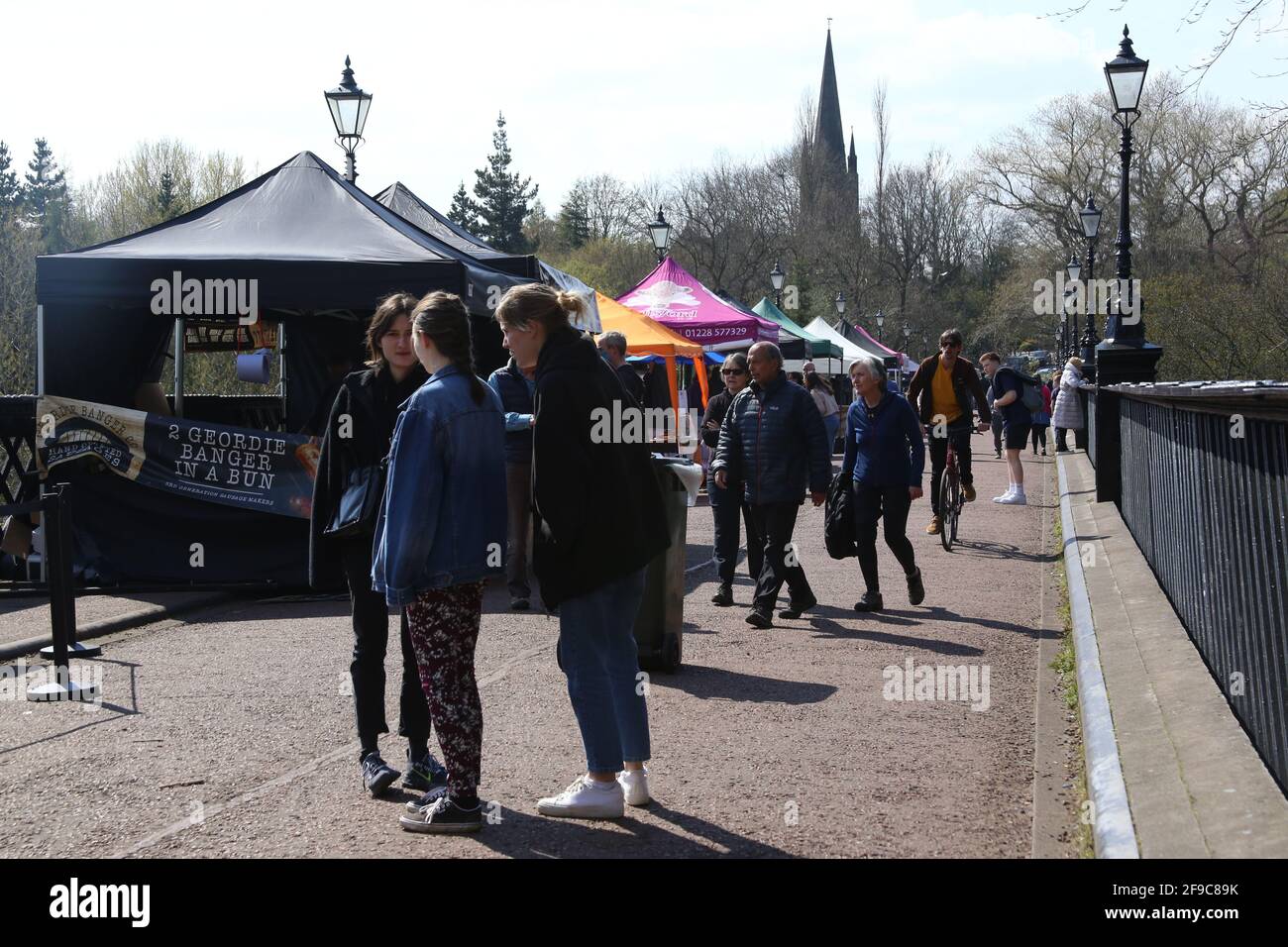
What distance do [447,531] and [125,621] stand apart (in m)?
5.80

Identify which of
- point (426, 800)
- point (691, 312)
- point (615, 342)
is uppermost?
point (691, 312)

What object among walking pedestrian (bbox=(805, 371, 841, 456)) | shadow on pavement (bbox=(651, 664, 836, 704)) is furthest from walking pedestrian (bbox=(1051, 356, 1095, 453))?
shadow on pavement (bbox=(651, 664, 836, 704))

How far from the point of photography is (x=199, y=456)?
11359 mm

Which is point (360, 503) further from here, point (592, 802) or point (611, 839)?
point (611, 839)

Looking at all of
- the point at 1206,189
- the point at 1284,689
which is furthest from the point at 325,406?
the point at 1206,189

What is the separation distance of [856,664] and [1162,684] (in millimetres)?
2230

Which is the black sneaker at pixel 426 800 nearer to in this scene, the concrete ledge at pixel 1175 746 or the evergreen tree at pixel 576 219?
the concrete ledge at pixel 1175 746

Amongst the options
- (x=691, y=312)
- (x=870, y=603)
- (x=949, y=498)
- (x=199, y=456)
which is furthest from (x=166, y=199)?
(x=870, y=603)

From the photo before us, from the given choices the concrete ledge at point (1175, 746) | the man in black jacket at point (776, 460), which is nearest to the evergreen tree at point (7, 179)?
the man in black jacket at point (776, 460)

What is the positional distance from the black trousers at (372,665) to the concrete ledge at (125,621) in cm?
382

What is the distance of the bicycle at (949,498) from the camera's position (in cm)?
1380

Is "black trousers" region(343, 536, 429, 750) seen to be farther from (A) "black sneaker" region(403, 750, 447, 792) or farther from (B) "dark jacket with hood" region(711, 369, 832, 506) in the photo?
(B) "dark jacket with hood" region(711, 369, 832, 506)

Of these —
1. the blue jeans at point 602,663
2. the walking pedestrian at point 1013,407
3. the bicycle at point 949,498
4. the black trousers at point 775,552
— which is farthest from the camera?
the walking pedestrian at point 1013,407
